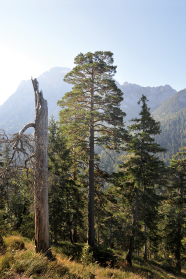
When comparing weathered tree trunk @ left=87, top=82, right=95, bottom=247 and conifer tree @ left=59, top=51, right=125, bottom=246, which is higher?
conifer tree @ left=59, top=51, right=125, bottom=246

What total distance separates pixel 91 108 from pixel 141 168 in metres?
6.05

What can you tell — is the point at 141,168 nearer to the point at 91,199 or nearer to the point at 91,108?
the point at 91,199

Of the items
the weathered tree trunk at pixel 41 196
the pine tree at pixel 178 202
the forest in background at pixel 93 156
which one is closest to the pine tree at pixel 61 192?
the forest in background at pixel 93 156

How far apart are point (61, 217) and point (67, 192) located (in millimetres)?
2000

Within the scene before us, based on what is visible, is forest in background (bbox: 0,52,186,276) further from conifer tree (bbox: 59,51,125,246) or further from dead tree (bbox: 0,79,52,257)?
dead tree (bbox: 0,79,52,257)

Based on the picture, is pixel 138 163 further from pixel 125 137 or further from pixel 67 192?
pixel 67 192

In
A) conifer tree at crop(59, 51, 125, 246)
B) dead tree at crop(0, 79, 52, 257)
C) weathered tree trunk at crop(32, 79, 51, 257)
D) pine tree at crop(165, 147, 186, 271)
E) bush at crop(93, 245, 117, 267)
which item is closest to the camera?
dead tree at crop(0, 79, 52, 257)

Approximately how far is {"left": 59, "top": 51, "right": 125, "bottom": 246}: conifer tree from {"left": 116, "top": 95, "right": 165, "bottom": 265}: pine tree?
1691mm

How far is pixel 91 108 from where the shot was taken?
36.8 feet

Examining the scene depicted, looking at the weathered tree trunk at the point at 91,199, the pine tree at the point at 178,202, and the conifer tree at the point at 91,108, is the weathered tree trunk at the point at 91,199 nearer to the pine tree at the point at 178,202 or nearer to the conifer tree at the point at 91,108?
the conifer tree at the point at 91,108

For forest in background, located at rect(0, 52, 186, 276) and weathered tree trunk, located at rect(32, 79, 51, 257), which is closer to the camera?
weathered tree trunk, located at rect(32, 79, 51, 257)

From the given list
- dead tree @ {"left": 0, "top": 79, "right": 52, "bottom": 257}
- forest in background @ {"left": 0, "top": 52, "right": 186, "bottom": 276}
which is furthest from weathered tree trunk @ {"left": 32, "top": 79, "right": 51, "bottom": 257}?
forest in background @ {"left": 0, "top": 52, "right": 186, "bottom": 276}

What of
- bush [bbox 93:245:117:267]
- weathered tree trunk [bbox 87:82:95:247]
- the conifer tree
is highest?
the conifer tree

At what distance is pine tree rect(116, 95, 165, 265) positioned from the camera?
10.5m
